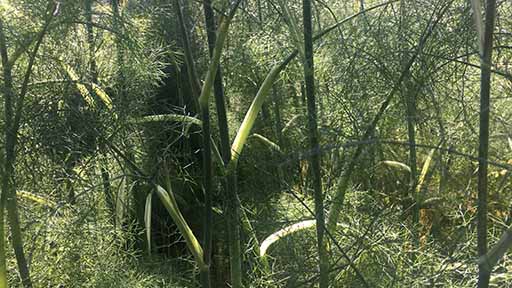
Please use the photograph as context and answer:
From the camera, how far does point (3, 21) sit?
4.70 feet

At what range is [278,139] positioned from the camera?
2148 millimetres

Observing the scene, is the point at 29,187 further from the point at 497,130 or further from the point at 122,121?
the point at 497,130

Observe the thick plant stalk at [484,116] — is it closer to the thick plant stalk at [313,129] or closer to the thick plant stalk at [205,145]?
the thick plant stalk at [313,129]

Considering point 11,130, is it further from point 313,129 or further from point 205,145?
point 313,129

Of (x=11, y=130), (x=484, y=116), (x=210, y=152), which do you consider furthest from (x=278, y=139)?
(x=484, y=116)

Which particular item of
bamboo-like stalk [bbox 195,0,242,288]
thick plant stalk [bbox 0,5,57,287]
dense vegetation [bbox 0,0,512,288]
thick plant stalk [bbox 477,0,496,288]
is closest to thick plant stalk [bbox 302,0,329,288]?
dense vegetation [bbox 0,0,512,288]

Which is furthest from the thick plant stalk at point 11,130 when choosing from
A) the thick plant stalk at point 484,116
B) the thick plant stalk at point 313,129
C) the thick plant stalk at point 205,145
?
the thick plant stalk at point 484,116

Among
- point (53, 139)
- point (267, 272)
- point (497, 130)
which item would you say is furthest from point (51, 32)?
point (497, 130)

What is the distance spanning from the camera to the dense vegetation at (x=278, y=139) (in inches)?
49.2

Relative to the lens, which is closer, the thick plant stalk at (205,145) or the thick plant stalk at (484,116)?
the thick plant stalk at (484,116)

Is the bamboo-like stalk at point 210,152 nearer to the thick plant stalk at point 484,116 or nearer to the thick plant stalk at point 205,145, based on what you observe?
the thick plant stalk at point 205,145

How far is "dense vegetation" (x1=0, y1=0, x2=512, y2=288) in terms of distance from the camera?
1.25 metres

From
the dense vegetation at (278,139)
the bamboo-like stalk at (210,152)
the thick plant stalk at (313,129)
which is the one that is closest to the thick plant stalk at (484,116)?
the dense vegetation at (278,139)

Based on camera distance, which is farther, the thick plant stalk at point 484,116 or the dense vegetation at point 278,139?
the dense vegetation at point 278,139
